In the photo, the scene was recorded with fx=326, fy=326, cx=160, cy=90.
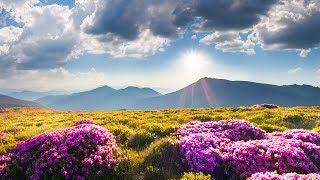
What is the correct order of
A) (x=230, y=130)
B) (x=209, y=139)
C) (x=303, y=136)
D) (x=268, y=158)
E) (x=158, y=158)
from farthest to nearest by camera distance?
(x=230, y=130), (x=303, y=136), (x=209, y=139), (x=158, y=158), (x=268, y=158)

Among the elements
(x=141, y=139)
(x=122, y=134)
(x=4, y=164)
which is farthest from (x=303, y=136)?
(x=4, y=164)

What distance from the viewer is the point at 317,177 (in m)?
9.95

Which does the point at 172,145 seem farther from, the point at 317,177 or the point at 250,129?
the point at 317,177

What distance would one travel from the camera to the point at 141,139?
1770 cm

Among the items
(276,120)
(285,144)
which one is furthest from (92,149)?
(276,120)

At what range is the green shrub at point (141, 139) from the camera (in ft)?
56.6

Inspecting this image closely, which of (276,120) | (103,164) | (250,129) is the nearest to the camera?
(103,164)

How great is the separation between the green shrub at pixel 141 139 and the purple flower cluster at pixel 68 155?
1878 mm

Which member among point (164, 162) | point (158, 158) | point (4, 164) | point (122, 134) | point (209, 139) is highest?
point (209, 139)

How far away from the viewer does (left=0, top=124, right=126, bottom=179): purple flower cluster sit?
12930 mm

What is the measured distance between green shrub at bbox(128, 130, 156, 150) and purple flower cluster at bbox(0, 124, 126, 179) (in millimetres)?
1878

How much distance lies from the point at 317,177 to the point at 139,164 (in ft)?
22.5

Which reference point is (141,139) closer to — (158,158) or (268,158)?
(158,158)

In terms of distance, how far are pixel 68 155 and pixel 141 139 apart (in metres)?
5.00
